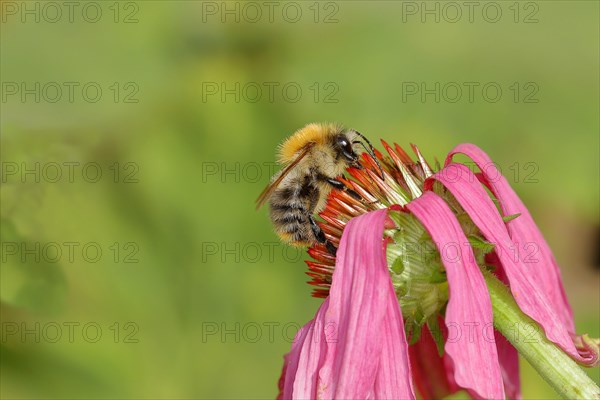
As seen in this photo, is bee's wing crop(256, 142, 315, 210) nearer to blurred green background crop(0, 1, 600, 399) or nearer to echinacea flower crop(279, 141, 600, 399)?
echinacea flower crop(279, 141, 600, 399)

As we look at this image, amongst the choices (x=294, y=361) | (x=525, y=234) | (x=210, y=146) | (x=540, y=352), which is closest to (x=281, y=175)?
(x=294, y=361)

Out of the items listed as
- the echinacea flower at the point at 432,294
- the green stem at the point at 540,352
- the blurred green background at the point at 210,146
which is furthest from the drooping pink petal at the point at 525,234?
the blurred green background at the point at 210,146

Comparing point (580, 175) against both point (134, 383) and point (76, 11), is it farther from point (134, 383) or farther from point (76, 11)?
point (76, 11)

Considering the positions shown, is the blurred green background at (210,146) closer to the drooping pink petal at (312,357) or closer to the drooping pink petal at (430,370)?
the drooping pink petal at (430,370)

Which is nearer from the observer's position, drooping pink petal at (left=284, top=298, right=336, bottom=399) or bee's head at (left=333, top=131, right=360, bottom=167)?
drooping pink petal at (left=284, top=298, right=336, bottom=399)

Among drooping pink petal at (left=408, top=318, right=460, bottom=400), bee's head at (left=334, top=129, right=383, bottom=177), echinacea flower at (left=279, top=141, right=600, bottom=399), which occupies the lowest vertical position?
drooping pink petal at (left=408, top=318, right=460, bottom=400)

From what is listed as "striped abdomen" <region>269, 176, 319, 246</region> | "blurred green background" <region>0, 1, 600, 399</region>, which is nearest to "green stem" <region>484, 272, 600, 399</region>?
"striped abdomen" <region>269, 176, 319, 246</region>
